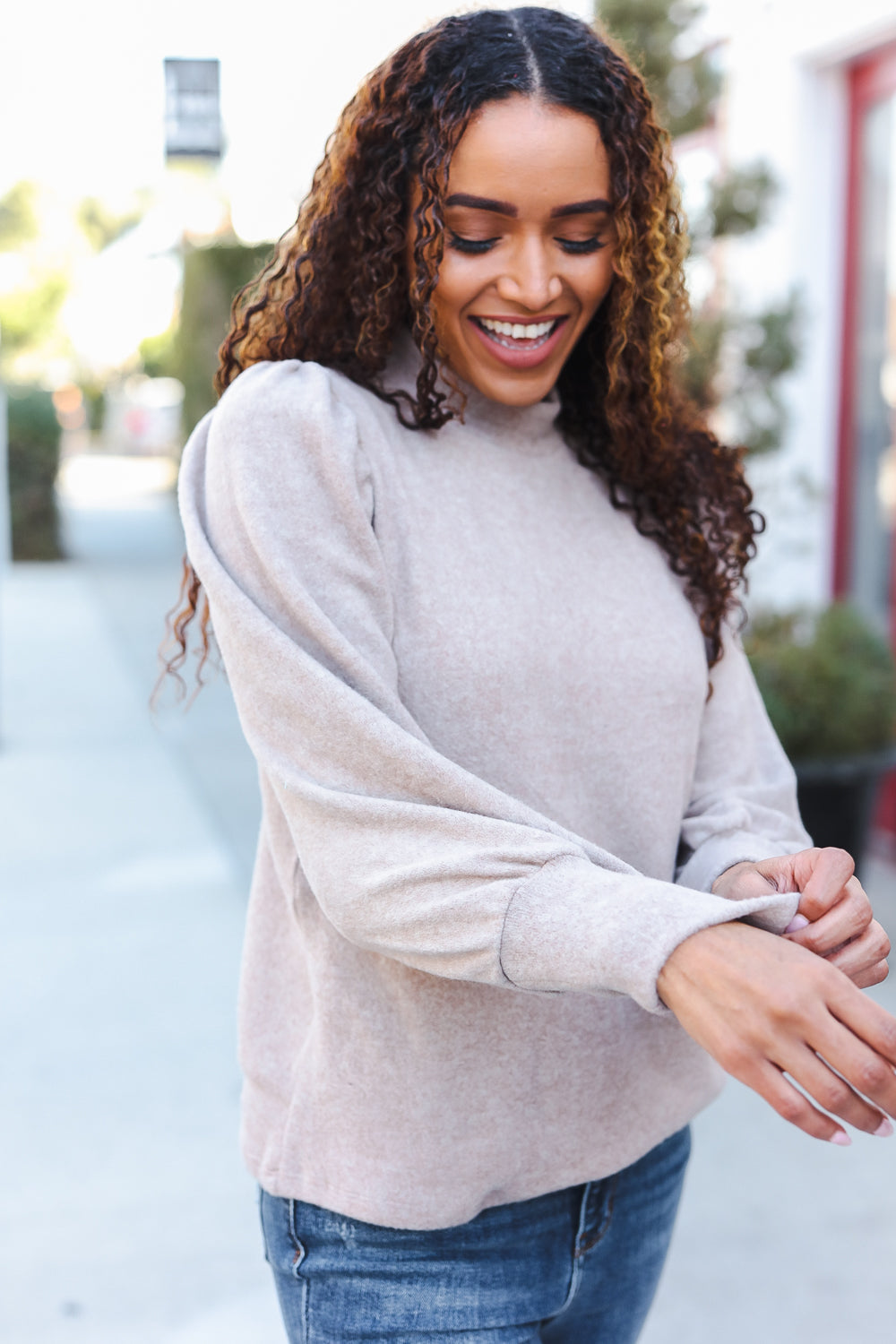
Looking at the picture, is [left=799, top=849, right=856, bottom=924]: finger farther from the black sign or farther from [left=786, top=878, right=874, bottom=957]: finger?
the black sign

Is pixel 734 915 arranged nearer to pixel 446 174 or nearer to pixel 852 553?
pixel 446 174

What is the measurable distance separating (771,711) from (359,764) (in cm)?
323

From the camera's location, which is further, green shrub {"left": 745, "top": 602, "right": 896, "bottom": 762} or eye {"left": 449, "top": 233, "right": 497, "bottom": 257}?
green shrub {"left": 745, "top": 602, "right": 896, "bottom": 762}

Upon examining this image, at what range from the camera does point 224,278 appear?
34.7ft

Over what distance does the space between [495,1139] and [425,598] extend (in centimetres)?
49

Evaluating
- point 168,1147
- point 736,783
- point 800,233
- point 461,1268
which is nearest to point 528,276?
point 736,783

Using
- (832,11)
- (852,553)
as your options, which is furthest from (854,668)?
(832,11)

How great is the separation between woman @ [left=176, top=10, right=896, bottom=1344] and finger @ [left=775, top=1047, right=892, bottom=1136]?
3.9 inches

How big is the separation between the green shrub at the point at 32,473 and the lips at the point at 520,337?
12130mm

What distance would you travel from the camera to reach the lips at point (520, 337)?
134 centimetres

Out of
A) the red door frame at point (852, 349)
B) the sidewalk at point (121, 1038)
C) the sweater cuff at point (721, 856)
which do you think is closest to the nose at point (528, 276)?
the sweater cuff at point (721, 856)

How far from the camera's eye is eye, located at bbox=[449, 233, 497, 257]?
129 centimetres

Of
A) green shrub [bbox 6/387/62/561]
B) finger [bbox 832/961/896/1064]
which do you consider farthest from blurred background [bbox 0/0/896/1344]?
green shrub [bbox 6/387/62/561]

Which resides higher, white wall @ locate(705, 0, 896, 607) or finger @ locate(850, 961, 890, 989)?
white wall @ locate(705, 0, 896, 607)
